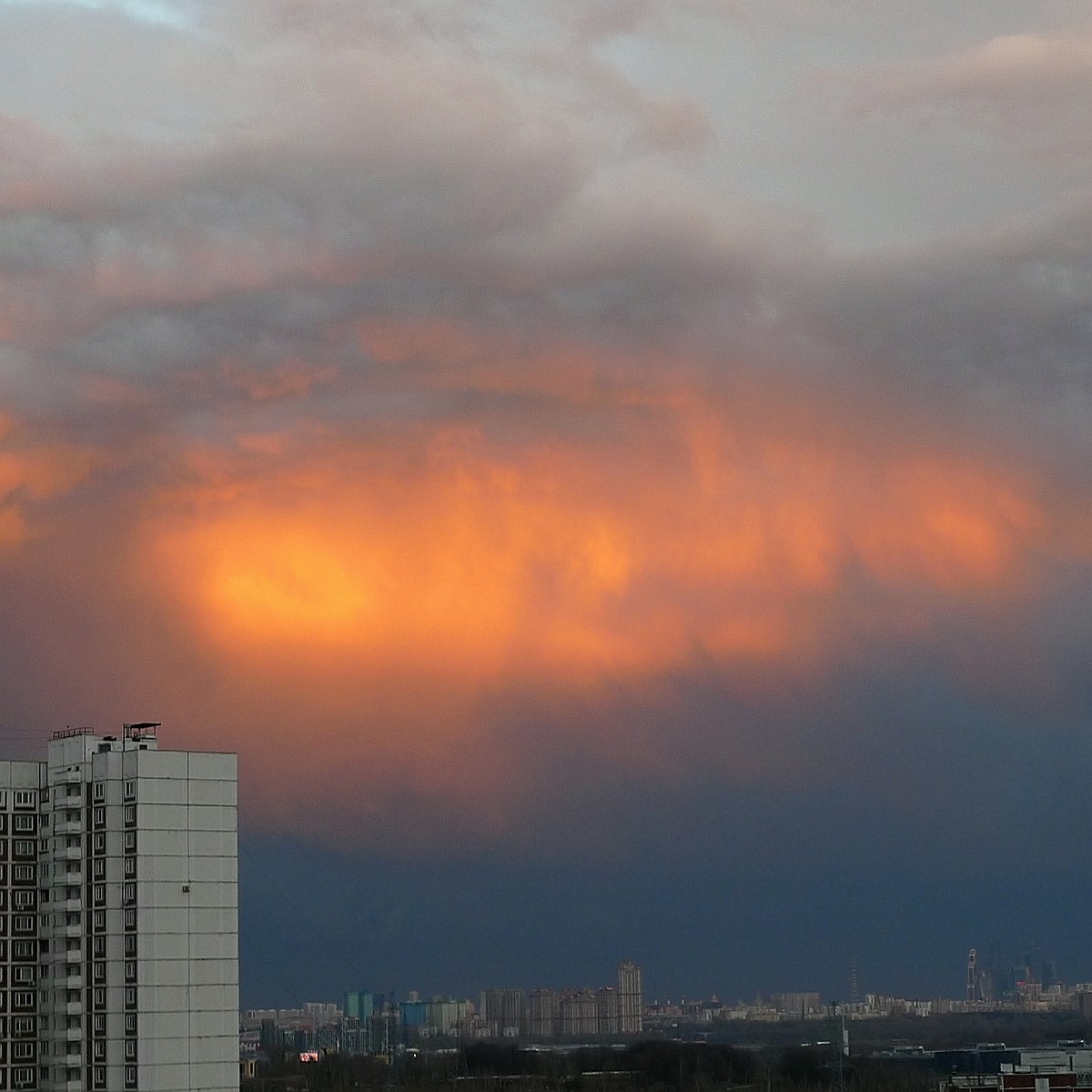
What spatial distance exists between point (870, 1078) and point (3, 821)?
132039mm

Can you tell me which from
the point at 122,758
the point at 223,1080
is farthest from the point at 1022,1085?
the point at 122,758

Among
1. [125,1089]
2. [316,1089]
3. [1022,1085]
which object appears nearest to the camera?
[125,1089]

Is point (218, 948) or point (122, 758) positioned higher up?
point (122, 758)

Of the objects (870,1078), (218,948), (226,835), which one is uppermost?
(226,835)

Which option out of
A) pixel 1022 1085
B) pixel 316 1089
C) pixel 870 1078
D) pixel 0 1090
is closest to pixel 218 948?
pixel 0 1090

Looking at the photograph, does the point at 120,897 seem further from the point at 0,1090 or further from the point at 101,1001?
the point at 0,1090

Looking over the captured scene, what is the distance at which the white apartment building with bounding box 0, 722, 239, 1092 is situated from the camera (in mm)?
89062

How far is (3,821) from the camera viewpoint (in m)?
93.6

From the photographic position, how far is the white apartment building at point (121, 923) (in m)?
89.1

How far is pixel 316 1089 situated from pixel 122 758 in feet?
384

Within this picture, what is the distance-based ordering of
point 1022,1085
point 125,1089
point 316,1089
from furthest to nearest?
point 316,1089, point 1022,1085, point 125,1089

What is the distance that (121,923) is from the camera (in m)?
90.2

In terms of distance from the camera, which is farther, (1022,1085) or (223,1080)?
(1022,1085)

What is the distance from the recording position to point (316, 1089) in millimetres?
197625
